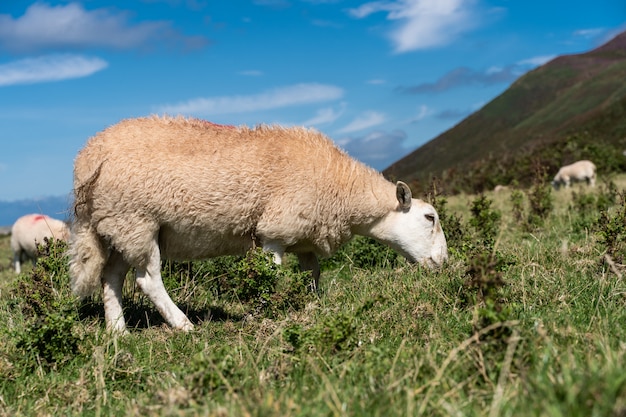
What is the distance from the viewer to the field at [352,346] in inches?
115

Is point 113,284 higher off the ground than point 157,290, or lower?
higher

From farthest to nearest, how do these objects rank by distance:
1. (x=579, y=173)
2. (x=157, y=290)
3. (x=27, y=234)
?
(x=579, y=173), (x=27, y=234), (x=157, y=290)

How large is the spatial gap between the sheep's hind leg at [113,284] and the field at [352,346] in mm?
267

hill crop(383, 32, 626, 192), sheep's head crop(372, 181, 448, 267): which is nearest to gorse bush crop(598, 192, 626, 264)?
sheep's head crop(372, 181, 448, 267)

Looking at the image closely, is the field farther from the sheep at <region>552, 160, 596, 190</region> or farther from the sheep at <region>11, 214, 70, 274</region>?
the sheep at <region>552, 160, 596, 190</region>

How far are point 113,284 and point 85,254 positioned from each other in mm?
420

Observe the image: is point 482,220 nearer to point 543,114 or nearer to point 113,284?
point 113,284

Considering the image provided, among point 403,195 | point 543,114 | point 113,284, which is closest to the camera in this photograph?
point 113,284

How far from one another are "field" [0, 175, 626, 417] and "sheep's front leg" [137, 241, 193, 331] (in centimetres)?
13

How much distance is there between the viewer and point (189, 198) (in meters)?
5.71

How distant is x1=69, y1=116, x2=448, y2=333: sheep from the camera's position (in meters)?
5.66

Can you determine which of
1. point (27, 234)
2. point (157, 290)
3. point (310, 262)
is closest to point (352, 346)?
point (157, 290)

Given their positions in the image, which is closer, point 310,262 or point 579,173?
point 310,262

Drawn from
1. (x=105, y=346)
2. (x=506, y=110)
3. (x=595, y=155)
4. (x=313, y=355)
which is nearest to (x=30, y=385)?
(x=105, y=346)
